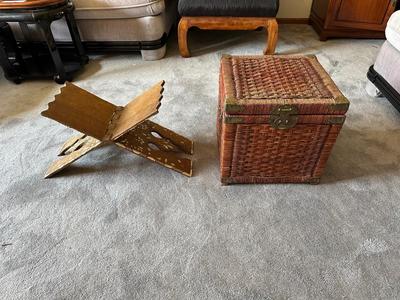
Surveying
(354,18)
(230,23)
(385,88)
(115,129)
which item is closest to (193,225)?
(115,129)

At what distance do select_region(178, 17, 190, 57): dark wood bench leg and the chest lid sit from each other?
0.93m

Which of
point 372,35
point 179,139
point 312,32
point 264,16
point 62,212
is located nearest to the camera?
point 62,212

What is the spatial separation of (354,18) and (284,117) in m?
1.81

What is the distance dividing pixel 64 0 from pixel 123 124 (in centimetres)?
101

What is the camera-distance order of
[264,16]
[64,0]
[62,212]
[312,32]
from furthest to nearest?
[312,32] < [264,16] < [64,0] < [62,212]

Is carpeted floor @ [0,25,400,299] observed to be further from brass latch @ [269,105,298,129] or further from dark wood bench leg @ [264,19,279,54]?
dark wood bench leg @ [264,19,279,54]

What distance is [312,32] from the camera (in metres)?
2.49

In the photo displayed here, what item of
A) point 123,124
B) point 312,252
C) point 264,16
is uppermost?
point 264,16

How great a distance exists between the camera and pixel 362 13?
214 cm

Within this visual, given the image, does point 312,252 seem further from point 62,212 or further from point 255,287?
point 62,212

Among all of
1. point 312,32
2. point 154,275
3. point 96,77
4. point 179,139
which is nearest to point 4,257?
point 154,275

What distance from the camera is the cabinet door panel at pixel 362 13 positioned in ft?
6.81

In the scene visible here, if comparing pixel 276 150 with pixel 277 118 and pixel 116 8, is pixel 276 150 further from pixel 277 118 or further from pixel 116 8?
pixel 116 8

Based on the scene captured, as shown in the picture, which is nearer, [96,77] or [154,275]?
[154,275]
